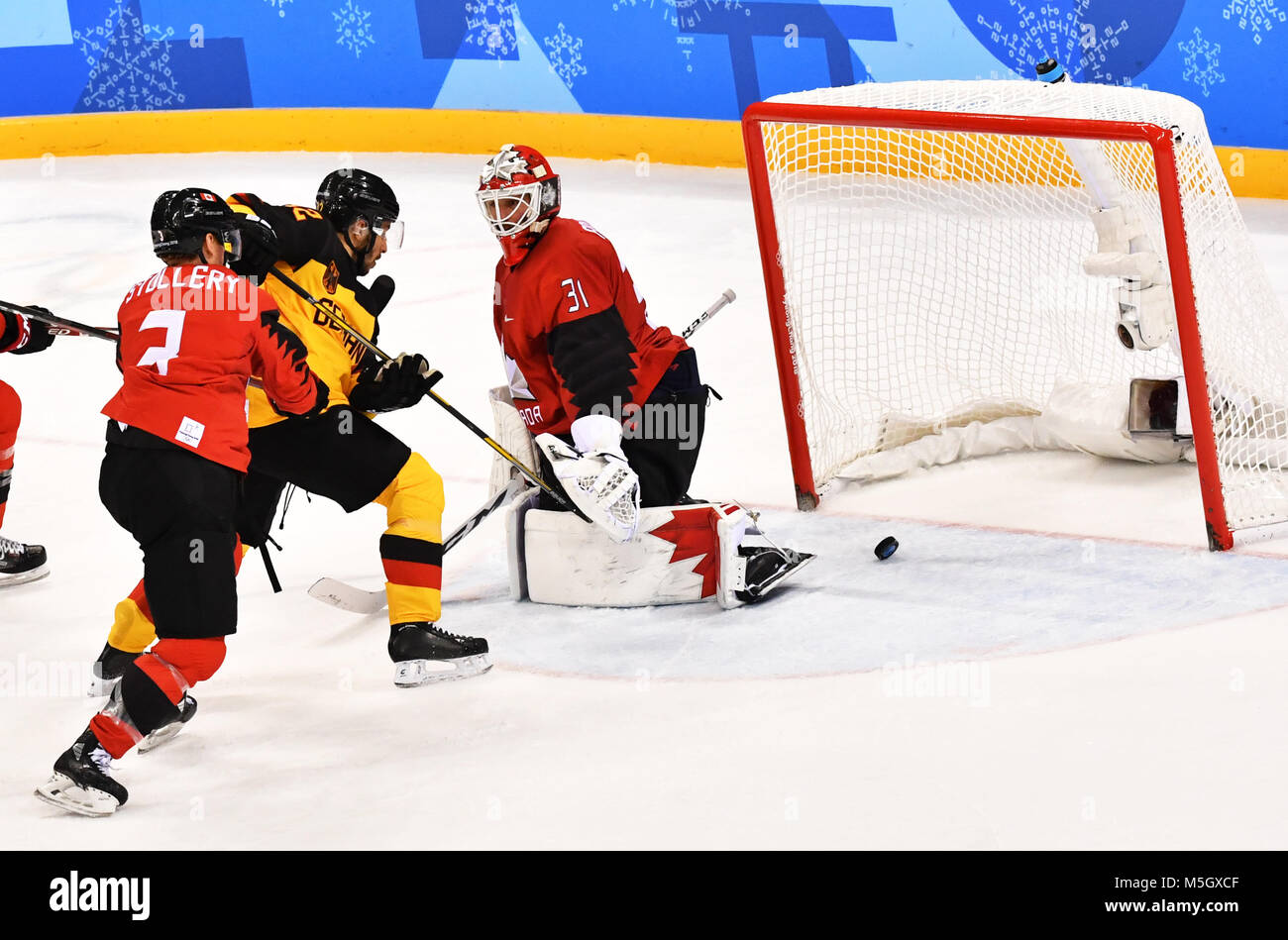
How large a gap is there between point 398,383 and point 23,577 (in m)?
1.25

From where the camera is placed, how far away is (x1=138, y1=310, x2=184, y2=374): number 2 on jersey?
2.39 meters

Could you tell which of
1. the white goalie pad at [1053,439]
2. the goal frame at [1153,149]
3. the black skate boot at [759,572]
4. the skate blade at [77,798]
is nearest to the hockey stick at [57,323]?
the skate blade at [77,798]

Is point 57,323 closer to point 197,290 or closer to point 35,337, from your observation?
point 35,337

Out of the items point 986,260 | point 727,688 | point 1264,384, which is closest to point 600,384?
point 727,688

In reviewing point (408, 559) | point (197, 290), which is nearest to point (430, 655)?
point (408, 559)

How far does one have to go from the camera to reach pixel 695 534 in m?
3.13

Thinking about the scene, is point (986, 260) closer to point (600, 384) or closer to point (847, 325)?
point (847, 325)

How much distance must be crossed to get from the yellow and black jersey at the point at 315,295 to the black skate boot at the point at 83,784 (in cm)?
76

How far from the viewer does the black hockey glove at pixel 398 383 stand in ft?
9.37

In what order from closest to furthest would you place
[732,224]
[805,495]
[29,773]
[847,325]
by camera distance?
[29,773] → [805,495] → [847,325] → [732,224]

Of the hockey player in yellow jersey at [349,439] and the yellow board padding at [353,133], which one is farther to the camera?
the yellow board padding at [353,133]

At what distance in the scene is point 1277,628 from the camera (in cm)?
279

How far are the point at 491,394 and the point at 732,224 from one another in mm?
3795

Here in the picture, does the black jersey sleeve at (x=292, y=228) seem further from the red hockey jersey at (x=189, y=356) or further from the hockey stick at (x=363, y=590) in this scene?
the hockey stick at (x=363, y=590)
